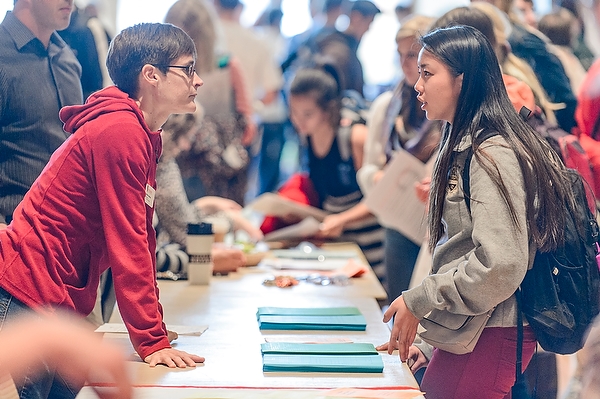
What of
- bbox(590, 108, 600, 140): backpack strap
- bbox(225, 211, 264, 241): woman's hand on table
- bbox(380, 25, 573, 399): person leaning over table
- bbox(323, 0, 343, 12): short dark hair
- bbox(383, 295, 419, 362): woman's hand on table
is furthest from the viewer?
bbox(323, 0, 343, 12): short dark hair

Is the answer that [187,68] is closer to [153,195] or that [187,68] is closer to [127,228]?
[153,195]

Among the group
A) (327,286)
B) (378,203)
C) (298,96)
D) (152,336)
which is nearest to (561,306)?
Answer: (152,336)

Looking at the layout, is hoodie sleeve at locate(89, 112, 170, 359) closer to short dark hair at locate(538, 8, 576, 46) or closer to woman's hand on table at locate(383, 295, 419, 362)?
woman's hand on table at locate(383, 295, 419, 362)

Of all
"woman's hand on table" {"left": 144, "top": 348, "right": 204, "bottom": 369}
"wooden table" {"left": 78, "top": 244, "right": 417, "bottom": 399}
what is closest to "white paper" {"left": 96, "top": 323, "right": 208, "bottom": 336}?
"wooden table" {"left": 78, "top": 244, "right": 417, "bottom": 399}

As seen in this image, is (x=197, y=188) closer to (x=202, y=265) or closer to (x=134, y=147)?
(x=202, y=265)

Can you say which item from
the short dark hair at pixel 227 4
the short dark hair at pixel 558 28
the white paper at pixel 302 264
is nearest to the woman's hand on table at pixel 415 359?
the white paper at pixel 302 264

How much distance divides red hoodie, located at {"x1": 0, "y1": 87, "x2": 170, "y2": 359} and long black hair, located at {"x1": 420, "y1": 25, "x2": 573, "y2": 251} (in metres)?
0.70

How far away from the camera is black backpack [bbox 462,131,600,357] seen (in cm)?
178

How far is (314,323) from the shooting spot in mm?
2125

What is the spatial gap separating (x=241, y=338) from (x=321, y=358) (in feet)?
1.02

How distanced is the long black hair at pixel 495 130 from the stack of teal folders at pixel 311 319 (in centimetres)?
41

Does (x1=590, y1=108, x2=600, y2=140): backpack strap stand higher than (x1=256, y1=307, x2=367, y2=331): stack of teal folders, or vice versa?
(x1=590, y1=108, x2=600, y2=140): backpack strap

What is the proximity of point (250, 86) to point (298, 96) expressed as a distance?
7.40 feet

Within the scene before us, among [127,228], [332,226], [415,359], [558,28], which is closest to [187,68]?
[127,228]
